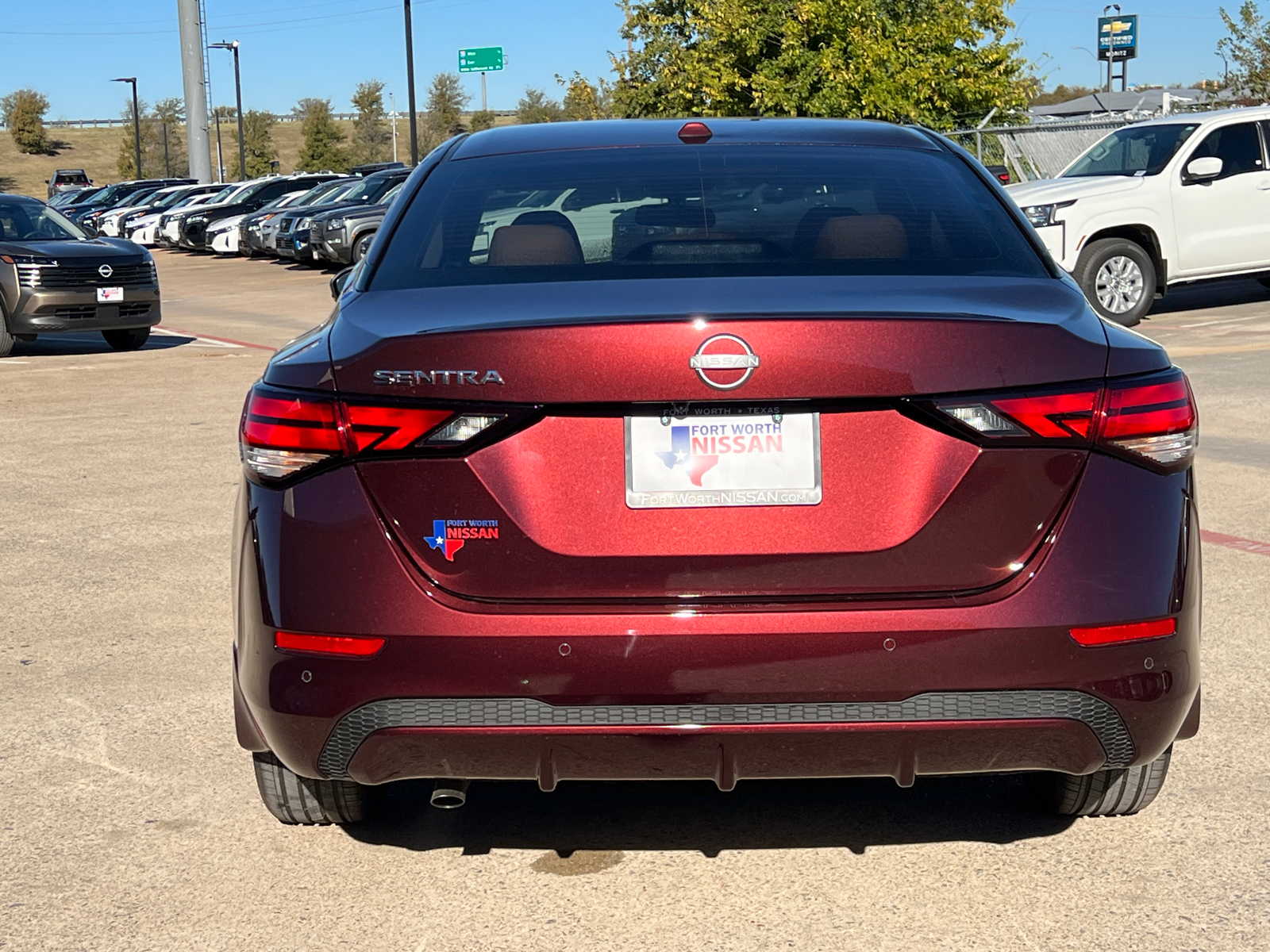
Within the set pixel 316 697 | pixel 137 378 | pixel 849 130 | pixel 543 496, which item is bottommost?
pixel 137 378

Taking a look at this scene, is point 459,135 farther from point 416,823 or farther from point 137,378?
point 137,378

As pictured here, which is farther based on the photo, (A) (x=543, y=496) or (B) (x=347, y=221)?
(B) (x=347, y=221)

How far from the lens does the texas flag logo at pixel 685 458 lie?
2.85 meters

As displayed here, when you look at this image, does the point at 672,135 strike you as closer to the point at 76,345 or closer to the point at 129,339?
the point at 129,339

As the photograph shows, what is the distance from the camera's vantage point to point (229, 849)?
12.0ft

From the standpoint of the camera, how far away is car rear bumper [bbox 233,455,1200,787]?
2.86 m

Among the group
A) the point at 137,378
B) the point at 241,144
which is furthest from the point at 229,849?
the point at 241,144

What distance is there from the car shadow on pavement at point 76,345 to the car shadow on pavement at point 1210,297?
402 inches

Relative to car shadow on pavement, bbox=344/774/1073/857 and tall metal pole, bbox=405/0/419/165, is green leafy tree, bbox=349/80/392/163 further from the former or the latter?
car shadow on pavement, bbox=344/774/1073/857

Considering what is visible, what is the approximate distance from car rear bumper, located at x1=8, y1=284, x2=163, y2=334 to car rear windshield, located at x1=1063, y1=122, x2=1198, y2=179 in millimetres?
9631

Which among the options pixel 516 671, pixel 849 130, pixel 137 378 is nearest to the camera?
pixel 516 671

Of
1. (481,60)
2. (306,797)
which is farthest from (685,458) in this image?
(481,60)

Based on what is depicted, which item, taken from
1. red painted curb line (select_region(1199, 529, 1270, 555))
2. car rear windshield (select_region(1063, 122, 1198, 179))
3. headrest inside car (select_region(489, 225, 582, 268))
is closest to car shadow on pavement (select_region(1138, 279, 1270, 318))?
car rear windshield (select_region(1063, 122, 1198, 179))

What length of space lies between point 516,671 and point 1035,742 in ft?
3.17
